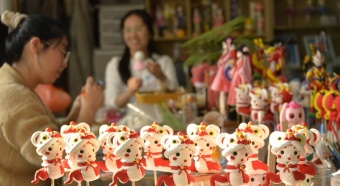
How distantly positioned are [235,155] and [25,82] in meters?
0.95

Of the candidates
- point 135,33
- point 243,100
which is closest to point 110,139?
point 243,100

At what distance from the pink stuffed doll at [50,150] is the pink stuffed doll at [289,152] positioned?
456 mm

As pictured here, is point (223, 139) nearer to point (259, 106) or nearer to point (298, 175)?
point (298, 175)

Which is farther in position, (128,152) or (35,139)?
(35,139)

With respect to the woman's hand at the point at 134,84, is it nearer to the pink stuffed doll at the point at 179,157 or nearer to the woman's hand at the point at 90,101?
the woman's hand at the point at 90,101

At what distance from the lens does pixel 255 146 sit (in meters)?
1.45

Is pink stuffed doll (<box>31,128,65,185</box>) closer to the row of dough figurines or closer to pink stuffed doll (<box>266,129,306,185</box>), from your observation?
the row of dough figurines

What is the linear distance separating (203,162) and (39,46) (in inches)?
32.6

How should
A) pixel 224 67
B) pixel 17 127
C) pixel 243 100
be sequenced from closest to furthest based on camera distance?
pixel 17 127, pixel 243 100, pixel 224 67

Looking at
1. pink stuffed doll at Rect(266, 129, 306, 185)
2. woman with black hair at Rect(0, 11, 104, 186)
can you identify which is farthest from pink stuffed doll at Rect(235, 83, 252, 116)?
pink stuffed doll at Rect(266, 129, 306, 185)

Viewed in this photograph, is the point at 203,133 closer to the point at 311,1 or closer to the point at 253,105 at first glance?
the point at 253,105

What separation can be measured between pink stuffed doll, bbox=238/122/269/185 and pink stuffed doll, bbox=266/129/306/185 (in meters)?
0.03

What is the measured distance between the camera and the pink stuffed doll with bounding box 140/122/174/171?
1.53 meters

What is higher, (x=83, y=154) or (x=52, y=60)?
(x=52, y=60)
